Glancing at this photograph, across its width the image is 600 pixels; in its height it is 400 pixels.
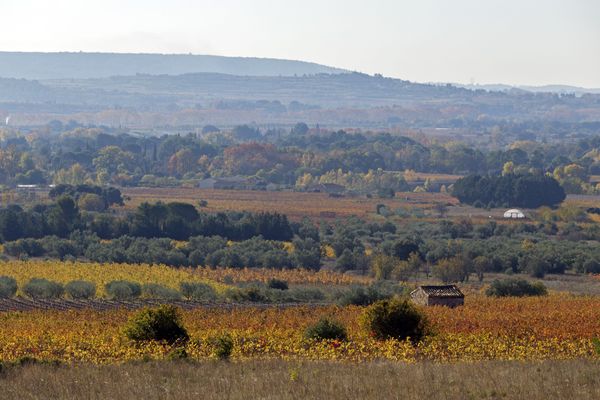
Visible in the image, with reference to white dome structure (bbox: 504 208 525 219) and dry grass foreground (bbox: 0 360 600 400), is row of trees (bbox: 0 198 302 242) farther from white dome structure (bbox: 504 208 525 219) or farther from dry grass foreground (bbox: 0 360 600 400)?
dry grass foreground (bbox: 0 360 600 400)

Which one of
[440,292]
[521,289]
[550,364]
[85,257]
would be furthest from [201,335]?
[85,257]

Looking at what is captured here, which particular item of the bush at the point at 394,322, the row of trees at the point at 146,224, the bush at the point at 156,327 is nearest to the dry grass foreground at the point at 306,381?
the bush at the point at 156,327

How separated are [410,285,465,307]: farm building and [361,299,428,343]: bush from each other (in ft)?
58.6

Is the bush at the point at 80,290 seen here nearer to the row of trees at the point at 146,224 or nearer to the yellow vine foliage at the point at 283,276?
the yellow vine foliage at the point at 283,276

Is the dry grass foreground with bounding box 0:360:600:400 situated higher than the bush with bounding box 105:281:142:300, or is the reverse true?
the dry grass foreground with bounding box 0:360:600:400

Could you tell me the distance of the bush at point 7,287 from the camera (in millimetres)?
76125

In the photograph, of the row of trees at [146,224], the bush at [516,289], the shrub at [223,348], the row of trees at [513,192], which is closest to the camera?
the shrub at [223,348]

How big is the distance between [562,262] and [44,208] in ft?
176

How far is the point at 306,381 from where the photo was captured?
37.3 meters

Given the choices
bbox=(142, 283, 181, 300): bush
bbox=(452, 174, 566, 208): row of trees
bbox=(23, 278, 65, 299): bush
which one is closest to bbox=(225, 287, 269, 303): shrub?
bbox=(142, 283, 181, 300): bush

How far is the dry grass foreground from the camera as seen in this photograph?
34.9m

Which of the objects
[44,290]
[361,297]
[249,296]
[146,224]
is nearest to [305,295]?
[249,296]

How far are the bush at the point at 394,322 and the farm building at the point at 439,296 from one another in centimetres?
1787

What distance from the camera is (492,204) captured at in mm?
170750
